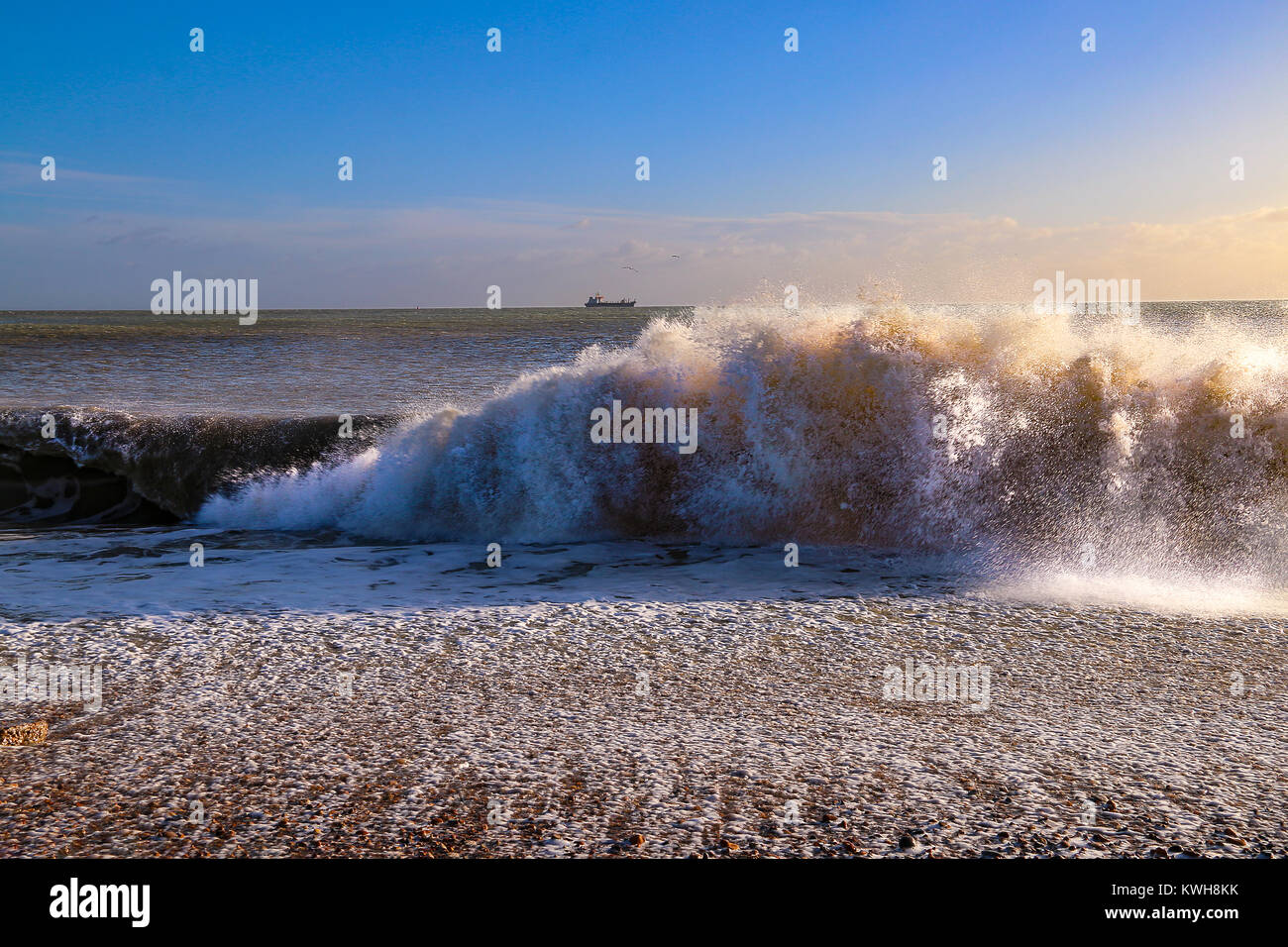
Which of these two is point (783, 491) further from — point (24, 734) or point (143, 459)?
point (143, 459)

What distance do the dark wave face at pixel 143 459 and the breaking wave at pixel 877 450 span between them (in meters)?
1.43

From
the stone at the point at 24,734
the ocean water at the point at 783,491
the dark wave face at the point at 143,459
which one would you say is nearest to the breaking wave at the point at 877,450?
the ocean water at the point at 783,491

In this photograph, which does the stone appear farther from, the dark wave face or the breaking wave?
the dark wave face

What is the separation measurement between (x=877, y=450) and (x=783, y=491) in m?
0.77

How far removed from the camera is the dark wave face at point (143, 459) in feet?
32.2

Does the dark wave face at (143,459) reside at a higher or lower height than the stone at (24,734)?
higher

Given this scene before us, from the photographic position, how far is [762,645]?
4473 mm

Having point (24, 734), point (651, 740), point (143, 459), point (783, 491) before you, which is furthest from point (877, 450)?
point (143, 459)

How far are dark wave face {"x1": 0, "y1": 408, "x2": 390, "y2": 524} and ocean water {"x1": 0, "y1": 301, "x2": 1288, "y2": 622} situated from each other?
72 mm

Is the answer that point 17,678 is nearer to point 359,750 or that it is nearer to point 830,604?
point 359,750

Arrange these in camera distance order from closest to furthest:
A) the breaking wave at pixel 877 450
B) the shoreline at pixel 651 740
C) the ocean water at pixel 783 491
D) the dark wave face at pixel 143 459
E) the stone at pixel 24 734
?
1. the shoreline at pixel 651 740
2. the stone at pixel 24 734
3. the ocean water at pixel 783 491
4. the breaking wave at pixel 877 450
5. the dark wave face at pixel 143 459

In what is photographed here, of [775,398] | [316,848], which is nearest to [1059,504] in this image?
[775,398]

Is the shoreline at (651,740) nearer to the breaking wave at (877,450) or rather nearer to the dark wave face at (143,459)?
the breaking wave at (877,450)
